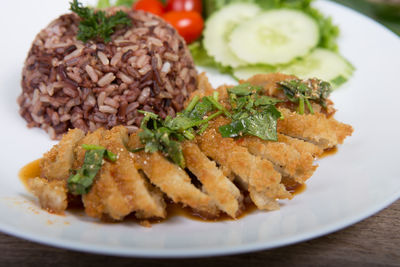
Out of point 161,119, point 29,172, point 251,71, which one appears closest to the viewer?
point 29,172

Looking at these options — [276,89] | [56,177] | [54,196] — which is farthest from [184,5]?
[54,196]

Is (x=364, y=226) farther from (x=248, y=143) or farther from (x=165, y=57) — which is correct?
(x=165, y=57)

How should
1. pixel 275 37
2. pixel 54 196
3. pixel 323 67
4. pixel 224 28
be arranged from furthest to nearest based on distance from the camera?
pixel 224 28 → pixel 275 37 → pixel 323 67 → pixel 54 196

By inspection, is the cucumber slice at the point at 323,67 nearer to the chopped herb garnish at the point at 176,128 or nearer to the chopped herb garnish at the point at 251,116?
the chopped herb garnish at the point at 251,116

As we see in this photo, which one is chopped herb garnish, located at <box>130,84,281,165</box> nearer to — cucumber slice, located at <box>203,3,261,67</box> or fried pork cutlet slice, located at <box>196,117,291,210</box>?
fried pork cutlet slice, located at <box>196,117,291,210</box>

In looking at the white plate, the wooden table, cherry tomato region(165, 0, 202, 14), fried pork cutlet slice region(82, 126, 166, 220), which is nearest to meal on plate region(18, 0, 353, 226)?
fried pork cutlet slice region(82, 126, 166, 220)

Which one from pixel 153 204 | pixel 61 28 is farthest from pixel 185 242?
pixel 61 28

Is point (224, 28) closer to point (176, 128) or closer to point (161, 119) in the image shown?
point (161, 119)
